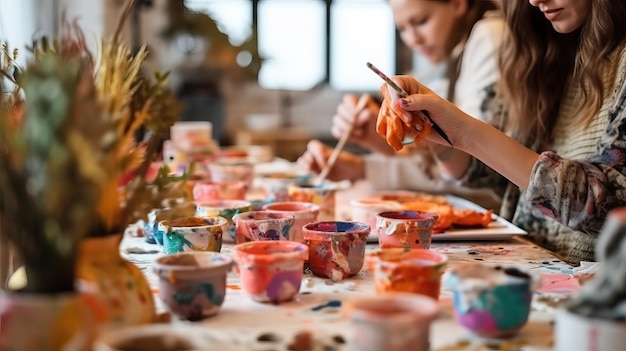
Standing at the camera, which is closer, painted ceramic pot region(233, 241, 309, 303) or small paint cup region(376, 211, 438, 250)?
painted ceramic pot region(233, 241, 309, 303)

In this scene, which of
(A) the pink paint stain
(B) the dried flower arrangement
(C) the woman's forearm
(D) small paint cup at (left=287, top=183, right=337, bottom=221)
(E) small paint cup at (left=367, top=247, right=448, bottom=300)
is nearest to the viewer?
(B) the dried flower arrangement

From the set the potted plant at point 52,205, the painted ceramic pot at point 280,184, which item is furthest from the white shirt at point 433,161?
the potted plant at point 52,205

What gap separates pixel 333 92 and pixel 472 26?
3442mm

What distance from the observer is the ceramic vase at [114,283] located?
95 centimetres

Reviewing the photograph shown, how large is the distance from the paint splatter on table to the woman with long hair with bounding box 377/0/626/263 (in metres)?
0.15

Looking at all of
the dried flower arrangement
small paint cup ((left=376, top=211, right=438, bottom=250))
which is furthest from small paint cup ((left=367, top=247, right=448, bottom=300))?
the dried flower arrangement

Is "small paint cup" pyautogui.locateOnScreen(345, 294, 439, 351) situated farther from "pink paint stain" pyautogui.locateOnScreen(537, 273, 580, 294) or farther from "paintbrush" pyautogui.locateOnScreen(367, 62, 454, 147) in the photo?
"paintbrush" pyautogui.locateOnScreen(367, 62, 454, 147)

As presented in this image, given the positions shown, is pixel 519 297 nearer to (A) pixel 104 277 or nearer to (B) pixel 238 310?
(B) pixel 238 310

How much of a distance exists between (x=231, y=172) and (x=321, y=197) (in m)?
0.46

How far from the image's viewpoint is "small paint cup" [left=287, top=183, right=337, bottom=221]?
182cm

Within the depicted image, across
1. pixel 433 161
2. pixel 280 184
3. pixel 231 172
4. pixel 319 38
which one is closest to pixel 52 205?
pixel 280 184

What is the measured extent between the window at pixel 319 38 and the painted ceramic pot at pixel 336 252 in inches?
182

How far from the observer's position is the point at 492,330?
95cm

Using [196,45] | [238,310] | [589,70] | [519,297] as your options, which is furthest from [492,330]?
[196,45]
